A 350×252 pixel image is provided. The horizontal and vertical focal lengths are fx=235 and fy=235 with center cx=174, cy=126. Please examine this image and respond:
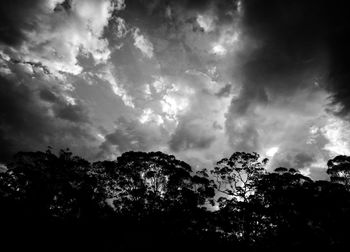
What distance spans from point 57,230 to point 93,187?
11611 millimetres

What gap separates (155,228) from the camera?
2947 cm

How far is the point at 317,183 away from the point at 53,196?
37.1m

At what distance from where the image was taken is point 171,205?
3059 cm

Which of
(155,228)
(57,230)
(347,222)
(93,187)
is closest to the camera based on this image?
(57,230)

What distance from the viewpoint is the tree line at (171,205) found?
26.7m

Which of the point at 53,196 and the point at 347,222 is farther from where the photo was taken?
the point at 53,196

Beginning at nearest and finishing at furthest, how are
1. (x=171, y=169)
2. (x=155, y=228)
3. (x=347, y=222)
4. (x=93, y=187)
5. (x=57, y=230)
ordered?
(x=57, y=230) → (x=347, y=222) → (x=155, y=228) → (x=171, y=169) → (x=93, y=187)

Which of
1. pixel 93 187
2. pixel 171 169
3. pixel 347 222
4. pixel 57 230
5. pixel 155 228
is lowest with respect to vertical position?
pixel 57 230

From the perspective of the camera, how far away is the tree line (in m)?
26.7

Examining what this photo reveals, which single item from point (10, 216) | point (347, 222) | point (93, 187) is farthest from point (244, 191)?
point (10, 216)

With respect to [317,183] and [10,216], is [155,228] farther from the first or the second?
[317,183]

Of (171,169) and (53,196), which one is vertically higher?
(171,169)

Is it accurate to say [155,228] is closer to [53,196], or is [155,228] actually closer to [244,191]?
[244,191]

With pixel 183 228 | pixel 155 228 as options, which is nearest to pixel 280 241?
pixel 183 228
